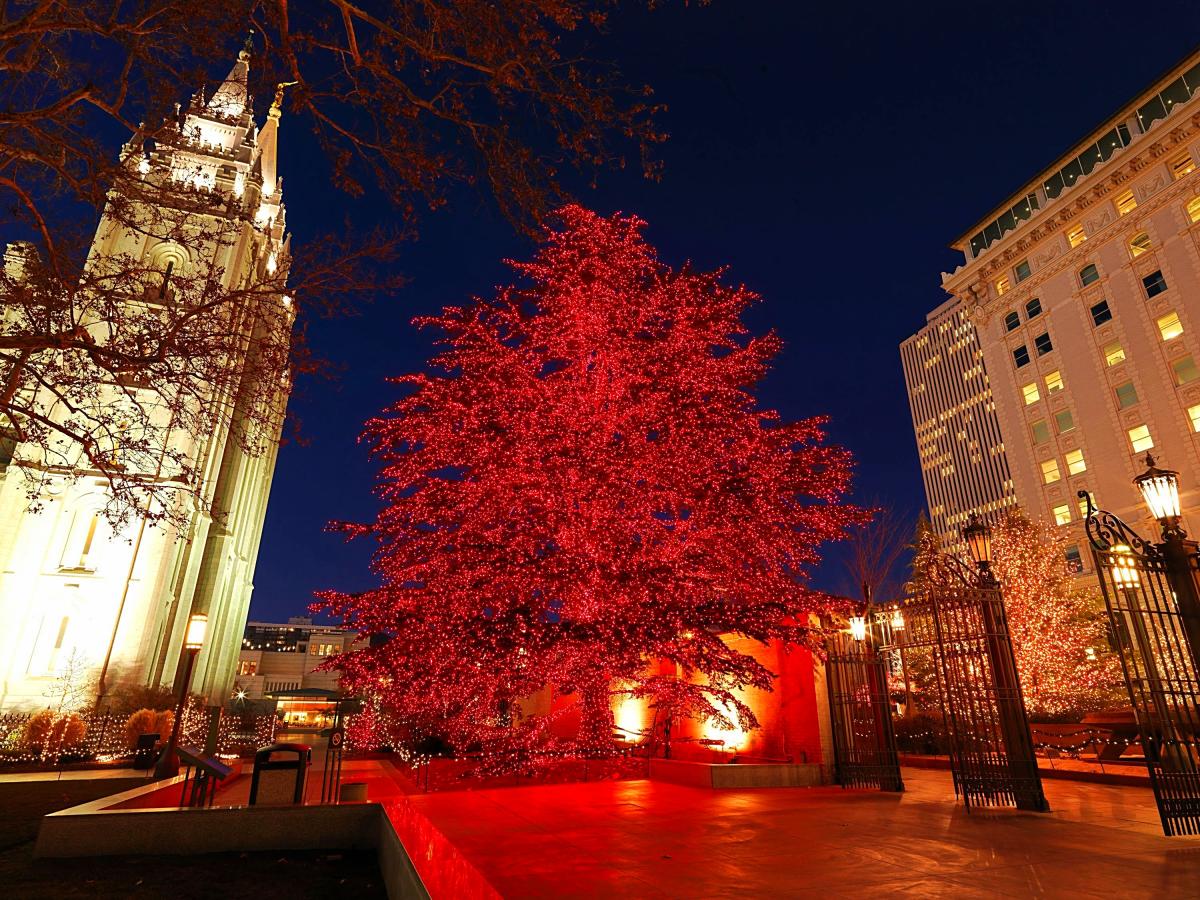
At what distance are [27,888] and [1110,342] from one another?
46.8 metres

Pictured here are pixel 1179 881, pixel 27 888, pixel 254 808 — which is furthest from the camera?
pixel 254 808

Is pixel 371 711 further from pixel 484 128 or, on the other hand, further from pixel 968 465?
pixel 968 465

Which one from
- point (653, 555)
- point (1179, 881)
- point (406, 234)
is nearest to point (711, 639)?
point (653, 555)

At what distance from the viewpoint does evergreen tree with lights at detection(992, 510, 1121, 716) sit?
2212 cm

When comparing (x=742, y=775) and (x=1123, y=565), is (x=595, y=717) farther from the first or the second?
(x=1123, y=565)

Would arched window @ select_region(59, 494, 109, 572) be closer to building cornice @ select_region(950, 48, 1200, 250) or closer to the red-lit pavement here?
the red-lit pavement

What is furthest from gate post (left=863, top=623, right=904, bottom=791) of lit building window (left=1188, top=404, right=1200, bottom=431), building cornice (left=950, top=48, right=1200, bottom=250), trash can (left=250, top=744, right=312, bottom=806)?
building cornice (left=950, top=48, right=1200, bottom=250)

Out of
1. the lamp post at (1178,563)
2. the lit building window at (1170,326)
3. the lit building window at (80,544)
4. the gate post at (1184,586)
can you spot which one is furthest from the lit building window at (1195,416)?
the lit building window at (80,544)

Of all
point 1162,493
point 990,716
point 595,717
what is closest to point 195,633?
point 595,717

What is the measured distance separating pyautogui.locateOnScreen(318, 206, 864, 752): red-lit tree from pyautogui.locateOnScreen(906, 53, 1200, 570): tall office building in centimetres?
3011

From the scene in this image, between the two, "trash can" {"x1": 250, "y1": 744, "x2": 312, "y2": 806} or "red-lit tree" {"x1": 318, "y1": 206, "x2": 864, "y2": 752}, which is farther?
"red-lit tree" {"x1": 318, "y1": 206, "x2": 864, "y2": 752}

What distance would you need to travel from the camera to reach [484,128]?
7.49 meters

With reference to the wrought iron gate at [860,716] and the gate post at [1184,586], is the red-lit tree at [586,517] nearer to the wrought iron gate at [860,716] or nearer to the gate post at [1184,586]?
the wrought iron gate at [860,716]

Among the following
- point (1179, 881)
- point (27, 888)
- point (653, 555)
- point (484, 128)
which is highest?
point (484, 128)
